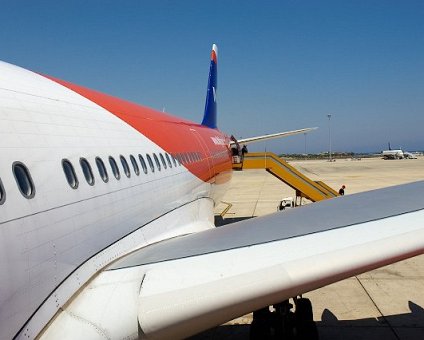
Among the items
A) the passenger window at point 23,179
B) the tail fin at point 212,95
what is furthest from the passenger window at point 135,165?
the tail fin at point 212,95

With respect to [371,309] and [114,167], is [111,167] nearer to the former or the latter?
[114,167]

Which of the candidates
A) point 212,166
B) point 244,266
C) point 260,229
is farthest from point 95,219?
point 212,166

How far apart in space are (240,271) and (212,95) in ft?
63.6

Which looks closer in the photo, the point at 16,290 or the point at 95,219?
the point at 16,290

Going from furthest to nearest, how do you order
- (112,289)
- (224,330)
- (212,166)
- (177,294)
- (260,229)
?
1. (212,166)
2. (224,330)
3. (260,229)
4. (112,289)
5. (177,294)

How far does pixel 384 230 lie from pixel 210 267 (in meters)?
1.87

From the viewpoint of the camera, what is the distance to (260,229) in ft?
19.2

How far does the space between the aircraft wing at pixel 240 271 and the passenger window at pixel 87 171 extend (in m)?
1.02

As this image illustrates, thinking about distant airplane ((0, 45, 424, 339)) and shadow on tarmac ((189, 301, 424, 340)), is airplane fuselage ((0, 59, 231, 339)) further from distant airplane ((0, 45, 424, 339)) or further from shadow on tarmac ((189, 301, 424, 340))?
shadow on tarmac ((189, 301, 424, 340))

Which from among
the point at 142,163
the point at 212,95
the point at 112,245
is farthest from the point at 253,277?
the point at 212,95

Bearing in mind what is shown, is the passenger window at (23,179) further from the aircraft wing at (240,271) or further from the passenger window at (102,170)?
the passenger window at (102,170)

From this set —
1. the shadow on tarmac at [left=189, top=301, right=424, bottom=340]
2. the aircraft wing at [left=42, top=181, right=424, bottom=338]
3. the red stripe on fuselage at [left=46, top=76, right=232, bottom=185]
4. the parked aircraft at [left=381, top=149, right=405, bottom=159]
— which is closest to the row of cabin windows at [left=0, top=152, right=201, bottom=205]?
the red stripe on fuselage at [left=46, top=76, right=232, bottom=185]

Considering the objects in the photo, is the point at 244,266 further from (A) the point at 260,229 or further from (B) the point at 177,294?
(A) the point at 260,229

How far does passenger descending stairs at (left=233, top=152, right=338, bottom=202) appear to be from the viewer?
20953mm
